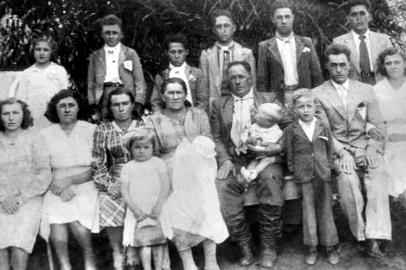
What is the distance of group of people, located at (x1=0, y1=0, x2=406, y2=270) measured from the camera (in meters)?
4.69

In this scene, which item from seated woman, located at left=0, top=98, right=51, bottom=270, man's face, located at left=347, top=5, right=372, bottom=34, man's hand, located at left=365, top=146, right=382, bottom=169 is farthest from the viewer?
man's face, located at left=347, top=5, right=372, bottom=34

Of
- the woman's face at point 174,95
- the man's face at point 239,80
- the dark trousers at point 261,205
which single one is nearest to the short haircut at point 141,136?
the woman's face at point 174,95

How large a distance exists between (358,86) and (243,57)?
4.14 ft

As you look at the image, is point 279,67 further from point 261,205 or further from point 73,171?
point 73,171

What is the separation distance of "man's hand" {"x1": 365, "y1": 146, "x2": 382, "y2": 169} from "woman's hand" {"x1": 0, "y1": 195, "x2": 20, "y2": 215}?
3.01m

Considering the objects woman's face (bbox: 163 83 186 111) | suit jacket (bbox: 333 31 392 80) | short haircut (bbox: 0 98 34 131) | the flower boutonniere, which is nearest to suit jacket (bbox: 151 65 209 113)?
the flower boutonniere

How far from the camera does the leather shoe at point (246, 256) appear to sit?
15.9 feet

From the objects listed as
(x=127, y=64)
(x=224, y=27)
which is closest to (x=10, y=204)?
(x=127, y=64)

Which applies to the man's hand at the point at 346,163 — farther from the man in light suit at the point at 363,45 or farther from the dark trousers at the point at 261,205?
the man in light suit at the point at 363,45

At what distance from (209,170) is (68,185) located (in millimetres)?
1233

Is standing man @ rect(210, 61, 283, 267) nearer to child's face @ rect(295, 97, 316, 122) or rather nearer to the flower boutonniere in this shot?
child's face @ rect(295, 97, 316, 122)

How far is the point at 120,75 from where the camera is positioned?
5887 millimetres

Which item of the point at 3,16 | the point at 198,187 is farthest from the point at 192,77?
the point at 3,16

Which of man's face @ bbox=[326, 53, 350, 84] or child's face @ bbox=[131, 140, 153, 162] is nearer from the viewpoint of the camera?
child's face @ bbox=[131, 140, 153, 162]
